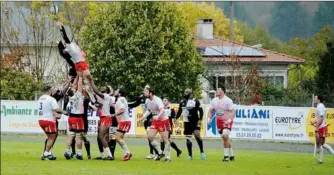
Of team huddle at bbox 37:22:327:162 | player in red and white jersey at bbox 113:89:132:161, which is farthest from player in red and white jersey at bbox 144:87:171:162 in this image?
player in red and white jersey at bbox 113:89:132:161

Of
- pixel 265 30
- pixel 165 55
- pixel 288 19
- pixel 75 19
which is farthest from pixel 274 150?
pixel 265 30

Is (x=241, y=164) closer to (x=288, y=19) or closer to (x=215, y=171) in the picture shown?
(x=215, y=171)

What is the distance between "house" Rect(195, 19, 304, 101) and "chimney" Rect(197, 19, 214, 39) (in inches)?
169

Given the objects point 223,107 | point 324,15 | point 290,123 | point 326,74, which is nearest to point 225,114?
point 223,107

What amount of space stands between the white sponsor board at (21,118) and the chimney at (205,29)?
31.7 meters

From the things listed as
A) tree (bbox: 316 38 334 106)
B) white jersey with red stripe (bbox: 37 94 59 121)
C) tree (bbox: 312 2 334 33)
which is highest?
tree (bbox: 312 2 334 33)

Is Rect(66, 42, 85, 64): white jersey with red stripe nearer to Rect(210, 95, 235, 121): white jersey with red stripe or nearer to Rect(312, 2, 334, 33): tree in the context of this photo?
Rect(210, 95, 235, 121): white jersey with red stripe

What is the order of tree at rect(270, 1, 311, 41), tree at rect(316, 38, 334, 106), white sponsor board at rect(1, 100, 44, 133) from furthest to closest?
tree at rect(270, 1, 311, 41) < tree at rect(316, 38, 334, 106) < white sponsor board at rect(1, 100, 44, 133)

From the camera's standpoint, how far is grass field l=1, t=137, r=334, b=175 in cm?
2145

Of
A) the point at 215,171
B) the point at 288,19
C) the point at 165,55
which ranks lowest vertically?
the point at 215,171

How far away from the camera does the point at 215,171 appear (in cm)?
2230

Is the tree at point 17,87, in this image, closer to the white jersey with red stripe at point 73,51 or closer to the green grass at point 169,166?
the green grass at point 169,166

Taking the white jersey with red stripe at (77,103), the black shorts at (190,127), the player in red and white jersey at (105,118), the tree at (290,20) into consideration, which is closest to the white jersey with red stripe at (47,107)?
the white jersey with red stripe at (77,103)

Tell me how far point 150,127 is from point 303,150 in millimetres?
10889
